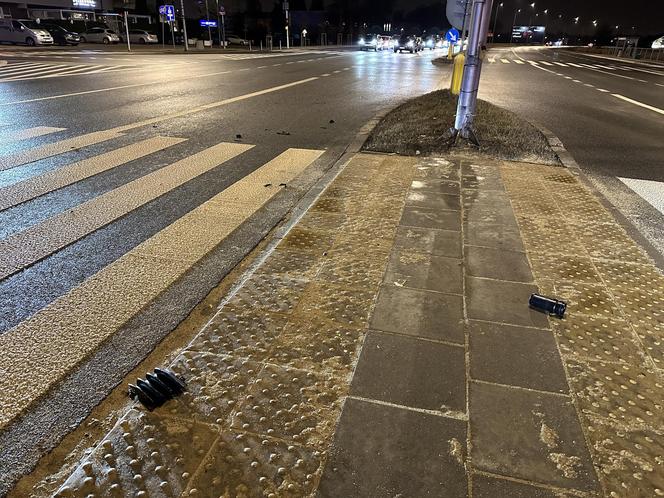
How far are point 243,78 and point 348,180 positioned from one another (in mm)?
14054

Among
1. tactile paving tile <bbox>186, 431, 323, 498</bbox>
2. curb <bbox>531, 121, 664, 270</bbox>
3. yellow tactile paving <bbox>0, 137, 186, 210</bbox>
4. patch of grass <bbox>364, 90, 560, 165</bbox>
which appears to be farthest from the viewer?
patch of grass <bbox>364, 90, 560, 165</bbox>

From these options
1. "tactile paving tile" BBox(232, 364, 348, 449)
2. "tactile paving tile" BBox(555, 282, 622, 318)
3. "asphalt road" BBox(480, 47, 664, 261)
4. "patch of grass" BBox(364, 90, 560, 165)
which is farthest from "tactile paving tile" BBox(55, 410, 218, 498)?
"patch of grass" BBox(364, 90, 560, 165)

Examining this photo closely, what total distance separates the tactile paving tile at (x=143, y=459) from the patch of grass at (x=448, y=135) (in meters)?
5.63

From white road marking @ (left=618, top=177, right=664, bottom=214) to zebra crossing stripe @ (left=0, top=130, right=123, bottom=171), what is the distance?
775cm

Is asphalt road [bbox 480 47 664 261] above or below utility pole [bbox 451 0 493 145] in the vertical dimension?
below

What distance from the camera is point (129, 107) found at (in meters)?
10.6

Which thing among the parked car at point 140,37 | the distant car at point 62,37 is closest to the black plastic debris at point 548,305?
the distant car at point 62,37

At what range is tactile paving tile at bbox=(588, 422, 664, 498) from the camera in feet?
6.16

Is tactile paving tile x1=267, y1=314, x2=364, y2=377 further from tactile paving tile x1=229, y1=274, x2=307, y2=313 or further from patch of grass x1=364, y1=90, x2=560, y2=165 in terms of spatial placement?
patch of grass x1=364, y1=90, x2=560, y2=165

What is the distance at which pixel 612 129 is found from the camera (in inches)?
393

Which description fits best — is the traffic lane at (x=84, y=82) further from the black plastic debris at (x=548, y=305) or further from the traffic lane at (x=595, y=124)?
the black plastic debris at (x=548, y=305)

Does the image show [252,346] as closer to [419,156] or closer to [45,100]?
[419,156]

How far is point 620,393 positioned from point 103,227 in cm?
420

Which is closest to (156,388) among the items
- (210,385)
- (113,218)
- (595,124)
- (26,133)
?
(210,385)
